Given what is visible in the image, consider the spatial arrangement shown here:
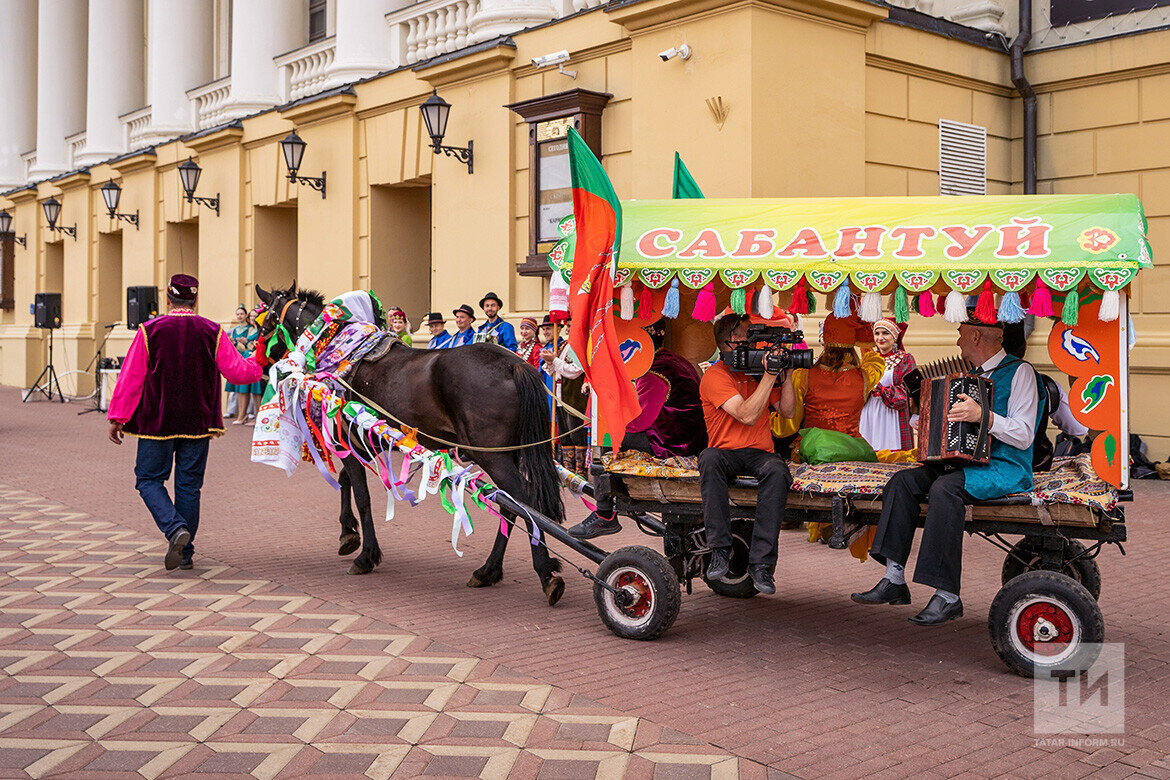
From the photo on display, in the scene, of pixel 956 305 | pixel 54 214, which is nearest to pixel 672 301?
pixel 956 305

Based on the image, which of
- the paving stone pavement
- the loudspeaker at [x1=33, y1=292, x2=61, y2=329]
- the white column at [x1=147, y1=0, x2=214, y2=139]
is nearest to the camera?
the paving stone pavement

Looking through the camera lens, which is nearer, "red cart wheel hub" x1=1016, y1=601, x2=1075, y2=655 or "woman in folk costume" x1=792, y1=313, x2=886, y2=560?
"red cart wheel hub" x1=1016, y1=601, x2=1075, y2=655

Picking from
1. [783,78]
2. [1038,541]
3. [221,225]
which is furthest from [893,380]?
[221,225]

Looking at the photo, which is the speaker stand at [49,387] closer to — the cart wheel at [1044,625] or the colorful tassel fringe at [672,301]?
the colorful tassel fringe at [672,301]

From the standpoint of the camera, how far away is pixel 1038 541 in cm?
550

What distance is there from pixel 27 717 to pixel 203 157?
18014mm

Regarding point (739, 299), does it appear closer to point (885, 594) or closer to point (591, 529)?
point (885, 594)

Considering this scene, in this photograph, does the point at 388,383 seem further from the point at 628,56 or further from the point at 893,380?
the point at 628,56

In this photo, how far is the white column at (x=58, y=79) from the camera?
91.7ft

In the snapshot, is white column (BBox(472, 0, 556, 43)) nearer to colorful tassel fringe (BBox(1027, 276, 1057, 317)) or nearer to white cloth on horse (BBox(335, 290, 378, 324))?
white cloth on horse (BBox(335, 290, 378, 324))

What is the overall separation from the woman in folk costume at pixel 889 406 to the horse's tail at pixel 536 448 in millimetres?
1853

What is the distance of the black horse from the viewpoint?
22.2 feet

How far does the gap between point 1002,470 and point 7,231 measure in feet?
99.3

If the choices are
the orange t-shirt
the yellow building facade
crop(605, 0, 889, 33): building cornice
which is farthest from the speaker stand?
the orange t-shirt
